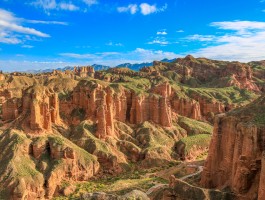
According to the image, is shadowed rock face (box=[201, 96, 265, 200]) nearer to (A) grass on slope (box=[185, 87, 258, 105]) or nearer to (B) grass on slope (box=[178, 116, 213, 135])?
(B) grass on slope (box=[178, 116, 213, 135])

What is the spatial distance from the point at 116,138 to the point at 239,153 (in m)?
55.0

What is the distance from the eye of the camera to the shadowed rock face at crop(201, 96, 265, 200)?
44.7 m

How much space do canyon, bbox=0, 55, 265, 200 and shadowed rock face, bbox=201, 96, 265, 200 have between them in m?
0.13

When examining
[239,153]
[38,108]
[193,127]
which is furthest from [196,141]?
[239,153]

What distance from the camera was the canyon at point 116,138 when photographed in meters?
47.8

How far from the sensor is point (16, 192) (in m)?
66.7

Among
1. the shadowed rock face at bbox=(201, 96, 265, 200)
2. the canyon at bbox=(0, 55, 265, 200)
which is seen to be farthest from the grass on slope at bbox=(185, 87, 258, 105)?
the shadowed rock face at bbox=(201, 96, 265, 200)

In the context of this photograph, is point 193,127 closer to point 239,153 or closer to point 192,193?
point 239,153

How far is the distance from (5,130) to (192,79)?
12764 centimetres

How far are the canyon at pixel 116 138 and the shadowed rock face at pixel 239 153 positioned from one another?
129 millimetres

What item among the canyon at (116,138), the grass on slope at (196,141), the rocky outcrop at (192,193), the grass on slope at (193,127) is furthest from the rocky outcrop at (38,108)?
the grass on slope at (193,127)

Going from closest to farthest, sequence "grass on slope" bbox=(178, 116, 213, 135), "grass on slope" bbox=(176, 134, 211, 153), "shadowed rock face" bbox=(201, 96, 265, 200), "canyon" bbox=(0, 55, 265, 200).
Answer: "shadowed rock face" bbox=(201, 96, 265, 200), "canyon" bbox=(0, 55, 265, 200), "grass on slope" bbox=(176, 134, 211, 153), "grass on slope" bbox=(178, 116, 213, 135)

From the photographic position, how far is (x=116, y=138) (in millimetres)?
99000

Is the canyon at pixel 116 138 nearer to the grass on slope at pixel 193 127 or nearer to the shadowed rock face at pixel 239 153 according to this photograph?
the shadowed rock face at pixel 239 153
